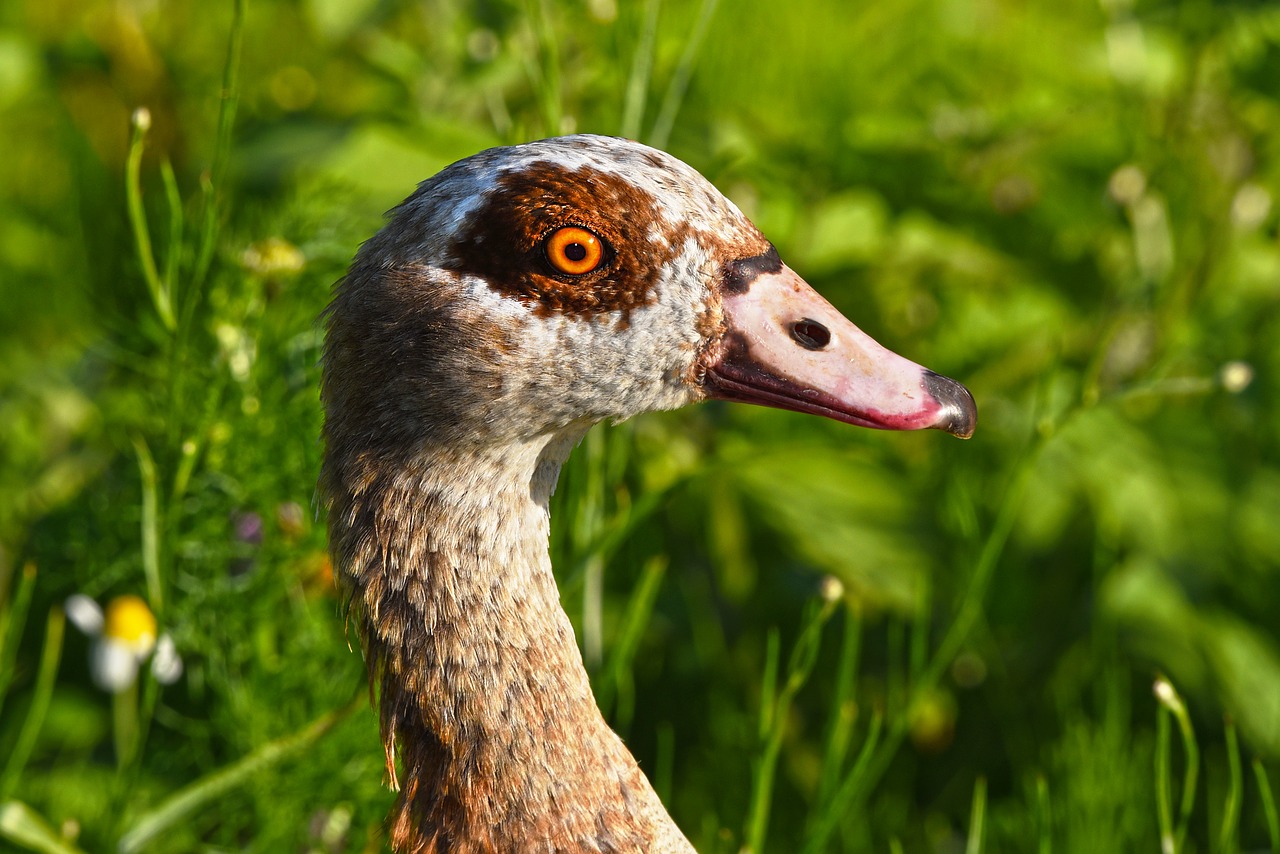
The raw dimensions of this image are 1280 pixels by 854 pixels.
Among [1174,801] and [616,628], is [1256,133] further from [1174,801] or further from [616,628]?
[616,628]

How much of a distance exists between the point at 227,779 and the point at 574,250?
937 mm

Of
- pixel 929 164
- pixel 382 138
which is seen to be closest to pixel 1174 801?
pixel 929 164

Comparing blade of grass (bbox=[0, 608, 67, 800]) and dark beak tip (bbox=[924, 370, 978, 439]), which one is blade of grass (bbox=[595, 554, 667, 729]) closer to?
dark beak tip (bbox=[924, 370, 978, 439])

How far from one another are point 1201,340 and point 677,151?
1159mm

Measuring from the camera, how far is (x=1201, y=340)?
9.27 feet

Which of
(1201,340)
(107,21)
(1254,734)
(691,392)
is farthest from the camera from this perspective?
(107,21)

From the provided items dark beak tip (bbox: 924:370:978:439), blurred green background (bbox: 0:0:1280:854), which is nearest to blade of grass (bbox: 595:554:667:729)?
blurred green background (bbox: 0:0:1280:854)

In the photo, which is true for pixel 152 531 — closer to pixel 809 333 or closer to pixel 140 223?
pixel 140 223

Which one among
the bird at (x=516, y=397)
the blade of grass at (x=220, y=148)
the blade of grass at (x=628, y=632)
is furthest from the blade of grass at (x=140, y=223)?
the blade of grass at (x=628, y=632)

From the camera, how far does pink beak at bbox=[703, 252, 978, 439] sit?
1.48m

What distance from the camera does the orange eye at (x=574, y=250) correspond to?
145 cm

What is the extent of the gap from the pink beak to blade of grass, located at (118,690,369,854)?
0.72 m

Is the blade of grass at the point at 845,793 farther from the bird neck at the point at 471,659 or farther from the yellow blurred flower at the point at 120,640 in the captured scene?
the yellow blurred flower at the point at 120,640

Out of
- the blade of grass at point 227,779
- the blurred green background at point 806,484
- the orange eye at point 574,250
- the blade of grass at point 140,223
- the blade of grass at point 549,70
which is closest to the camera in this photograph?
the orange eye at point 574,250
